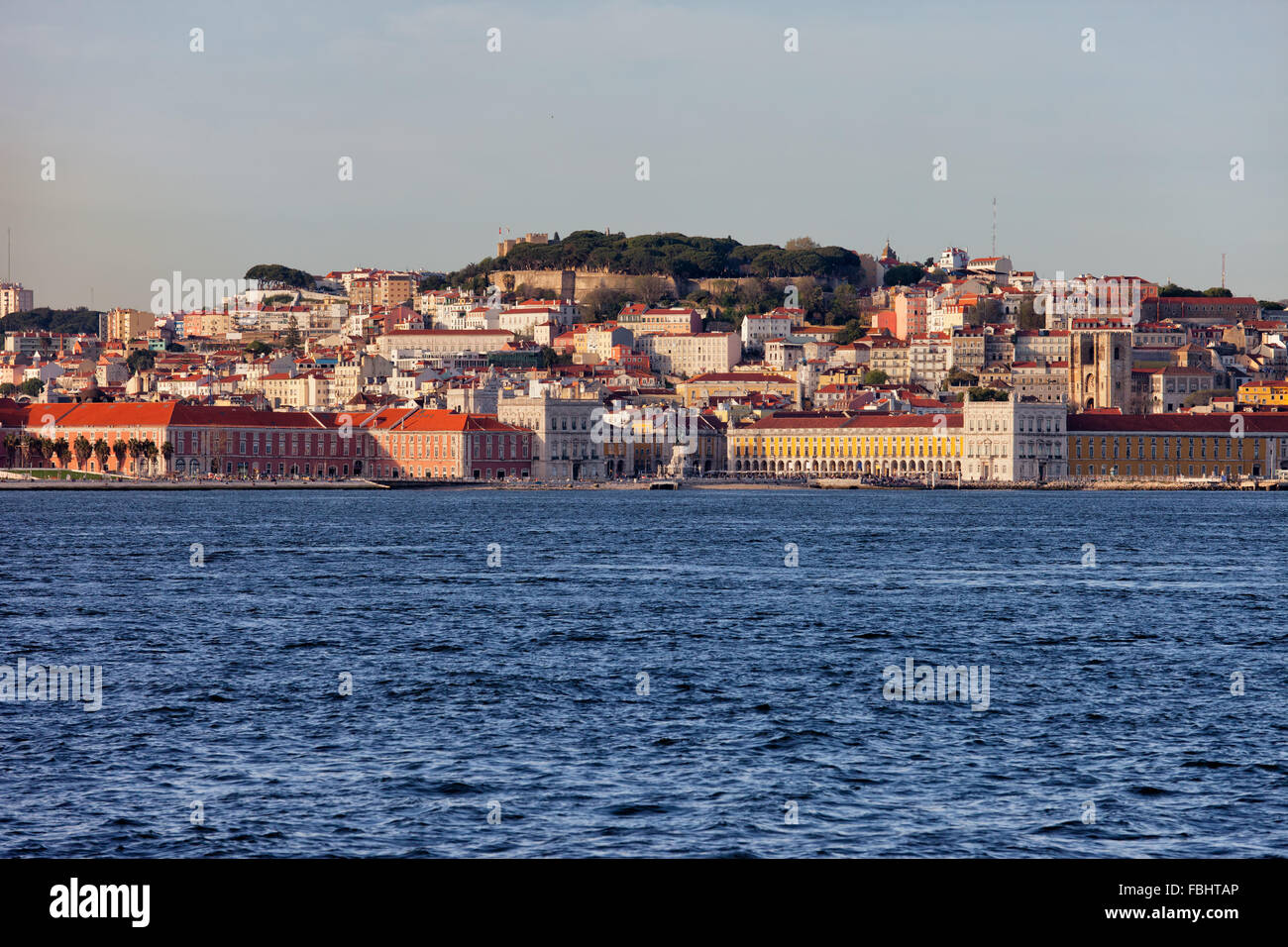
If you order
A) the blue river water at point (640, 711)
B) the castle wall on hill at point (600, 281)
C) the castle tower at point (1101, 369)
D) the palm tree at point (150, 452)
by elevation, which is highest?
the castle wall on hill at point (600, 281)

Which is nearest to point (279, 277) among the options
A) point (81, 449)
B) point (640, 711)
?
point (81, 449)

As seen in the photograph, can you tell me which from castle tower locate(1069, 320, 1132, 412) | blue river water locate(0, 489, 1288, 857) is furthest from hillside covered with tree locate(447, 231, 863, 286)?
blue river water locate(0, 489, 1288, 857)

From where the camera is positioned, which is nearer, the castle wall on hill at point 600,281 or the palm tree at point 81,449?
the palm tree at point 81,449

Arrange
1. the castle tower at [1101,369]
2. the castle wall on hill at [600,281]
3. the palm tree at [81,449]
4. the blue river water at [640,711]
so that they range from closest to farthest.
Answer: the blue river water at [640,711], the palm tree at [81,449], the castle tower at [1101,369], the castle wall on hill at [600,281]

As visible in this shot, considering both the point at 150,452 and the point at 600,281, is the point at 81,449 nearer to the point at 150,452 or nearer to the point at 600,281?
the point at 150,452

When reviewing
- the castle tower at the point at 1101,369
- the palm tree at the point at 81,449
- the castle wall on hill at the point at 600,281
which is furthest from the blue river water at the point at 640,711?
the castle wall on hill at the point at 600,281

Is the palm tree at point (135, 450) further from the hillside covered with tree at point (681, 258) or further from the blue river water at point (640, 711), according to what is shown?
the hillside covered with tree at point (681, 258)

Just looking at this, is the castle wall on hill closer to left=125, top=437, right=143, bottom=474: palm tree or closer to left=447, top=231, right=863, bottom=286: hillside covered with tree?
left=447, top=231, right=863, bottom=286: hillside covered with tree
